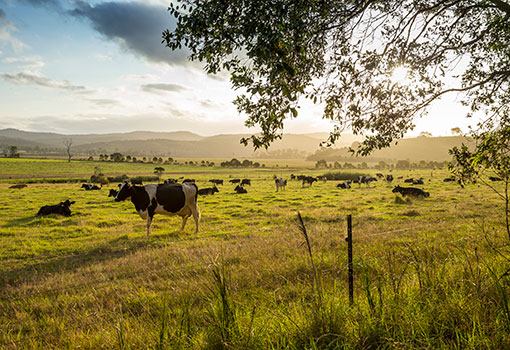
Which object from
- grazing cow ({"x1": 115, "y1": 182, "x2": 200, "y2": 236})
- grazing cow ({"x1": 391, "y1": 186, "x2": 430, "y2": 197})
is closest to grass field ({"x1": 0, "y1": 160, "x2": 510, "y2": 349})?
grazing cow ({"x1": 115, "y1": 182, "x2": 200, "y2": 236})

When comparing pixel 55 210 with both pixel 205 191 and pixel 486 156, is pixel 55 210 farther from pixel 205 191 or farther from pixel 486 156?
pixel 486 156

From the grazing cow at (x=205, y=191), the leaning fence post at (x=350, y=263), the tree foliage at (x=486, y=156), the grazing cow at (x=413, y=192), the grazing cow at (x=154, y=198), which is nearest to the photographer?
the leaning fence post at (x=350, y=263)

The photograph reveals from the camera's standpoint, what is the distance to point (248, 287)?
515cm

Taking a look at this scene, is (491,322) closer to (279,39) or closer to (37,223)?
(279,39)

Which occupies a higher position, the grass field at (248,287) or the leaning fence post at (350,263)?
the leaning fence post at (350,263)

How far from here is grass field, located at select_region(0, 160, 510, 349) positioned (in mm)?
2783

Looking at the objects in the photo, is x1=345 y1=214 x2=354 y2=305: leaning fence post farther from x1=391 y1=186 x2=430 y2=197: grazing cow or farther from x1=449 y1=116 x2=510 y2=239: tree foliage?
x1=391 y1=186 x2=430 y2=197: grazing cow

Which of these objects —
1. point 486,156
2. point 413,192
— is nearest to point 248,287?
point 486,156

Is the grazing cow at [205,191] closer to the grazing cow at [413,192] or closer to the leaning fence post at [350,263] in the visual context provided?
the grazing cow at [413,192]

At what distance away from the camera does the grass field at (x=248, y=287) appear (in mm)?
2783

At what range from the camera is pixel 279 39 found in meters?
4.06

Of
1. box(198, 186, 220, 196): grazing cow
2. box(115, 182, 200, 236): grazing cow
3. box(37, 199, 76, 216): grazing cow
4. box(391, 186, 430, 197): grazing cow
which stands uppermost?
box(115, 182, 200, 236): grazing cow

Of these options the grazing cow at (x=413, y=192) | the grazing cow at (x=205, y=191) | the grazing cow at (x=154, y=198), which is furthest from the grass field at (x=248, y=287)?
the grazing cow at (x=205, y=191)

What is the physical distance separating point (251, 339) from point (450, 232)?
30.1 ft
